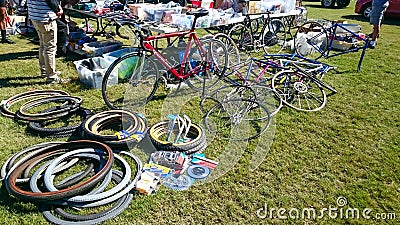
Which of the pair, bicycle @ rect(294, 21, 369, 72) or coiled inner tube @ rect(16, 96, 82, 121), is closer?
coiled inner tube @ rect(16, 96, 82, 121)

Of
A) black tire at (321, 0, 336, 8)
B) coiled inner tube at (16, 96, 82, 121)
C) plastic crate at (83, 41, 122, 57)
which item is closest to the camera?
coiled inner tube at (16, 96, 82, 121)

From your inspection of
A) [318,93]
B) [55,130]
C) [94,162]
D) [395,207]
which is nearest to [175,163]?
[94,162]

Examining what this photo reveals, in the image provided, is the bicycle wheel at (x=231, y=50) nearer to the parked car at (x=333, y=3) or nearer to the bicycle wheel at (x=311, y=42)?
the bicycle wheel at (x=311, y=42)

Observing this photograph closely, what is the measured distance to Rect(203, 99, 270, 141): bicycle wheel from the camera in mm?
3996

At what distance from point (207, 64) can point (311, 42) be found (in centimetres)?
354

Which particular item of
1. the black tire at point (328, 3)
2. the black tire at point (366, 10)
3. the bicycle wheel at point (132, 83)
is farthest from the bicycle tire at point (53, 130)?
the black tire at point (328, 3)

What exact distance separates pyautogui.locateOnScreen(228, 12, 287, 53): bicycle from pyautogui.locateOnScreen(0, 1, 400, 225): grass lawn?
8.36ft

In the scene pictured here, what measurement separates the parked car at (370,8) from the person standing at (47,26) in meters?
12.6

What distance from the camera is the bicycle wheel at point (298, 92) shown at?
4.84 meters

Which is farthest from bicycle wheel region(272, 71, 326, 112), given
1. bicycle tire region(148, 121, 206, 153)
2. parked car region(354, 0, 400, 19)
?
parked car region(354, 0, 400, 19)

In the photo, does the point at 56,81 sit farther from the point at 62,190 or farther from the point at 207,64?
the point at 62,190

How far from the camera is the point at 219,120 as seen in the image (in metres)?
4.25

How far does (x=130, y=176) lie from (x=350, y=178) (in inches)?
89.6

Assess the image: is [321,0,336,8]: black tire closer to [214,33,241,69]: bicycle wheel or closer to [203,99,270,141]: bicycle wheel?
[214,33,241,69]: bicycle wheel
